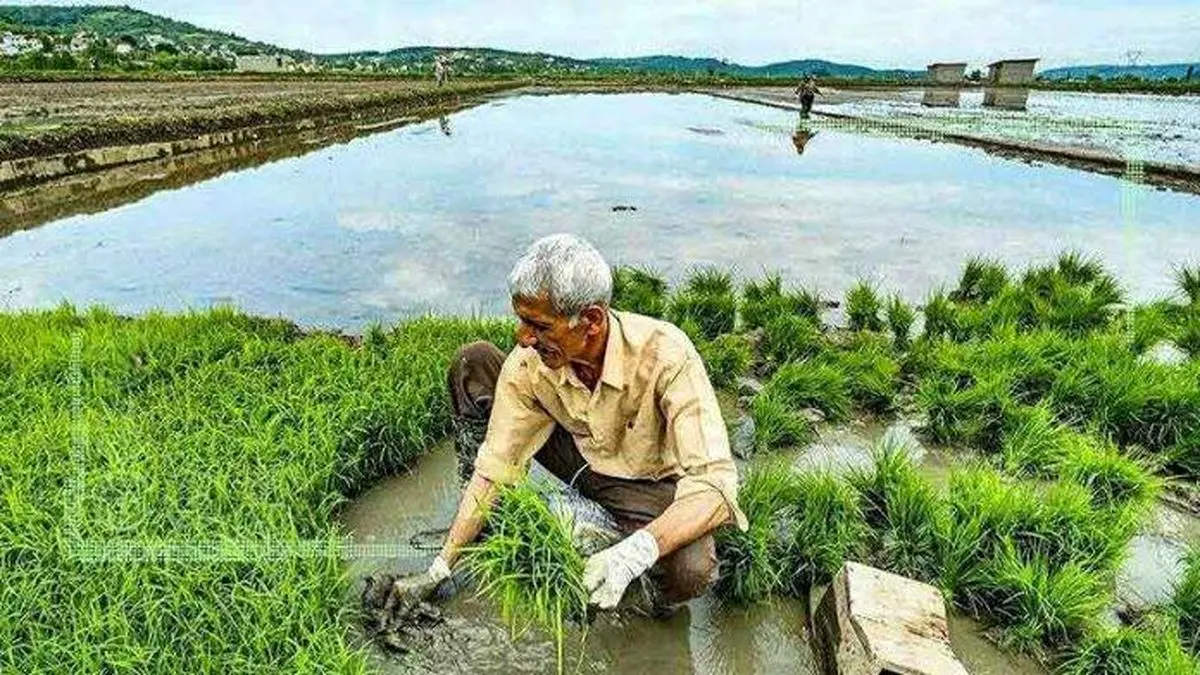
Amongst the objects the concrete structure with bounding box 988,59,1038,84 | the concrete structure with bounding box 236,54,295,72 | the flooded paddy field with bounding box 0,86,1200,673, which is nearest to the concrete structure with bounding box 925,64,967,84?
the concrete structure with bounding box 988,59,1038,84

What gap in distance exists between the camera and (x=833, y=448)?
3791 mm

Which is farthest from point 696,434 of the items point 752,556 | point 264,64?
point 264,64

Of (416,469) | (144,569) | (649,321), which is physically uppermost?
(649,321)

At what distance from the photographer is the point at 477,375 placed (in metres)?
2.98

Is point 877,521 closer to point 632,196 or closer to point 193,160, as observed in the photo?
point 632,196

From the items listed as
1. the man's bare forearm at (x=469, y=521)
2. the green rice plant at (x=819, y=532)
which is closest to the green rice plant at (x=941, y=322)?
the green rice plant at (x=819, y=532)

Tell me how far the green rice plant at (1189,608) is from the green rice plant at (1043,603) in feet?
0.67

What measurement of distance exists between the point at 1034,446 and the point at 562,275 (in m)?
2.45

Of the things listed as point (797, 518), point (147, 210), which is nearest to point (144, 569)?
point (797, 518)

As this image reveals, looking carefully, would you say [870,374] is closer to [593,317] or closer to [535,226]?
[593,317]

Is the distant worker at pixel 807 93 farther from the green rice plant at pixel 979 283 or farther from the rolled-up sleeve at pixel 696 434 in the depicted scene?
the rolled-up sleeve at pixel 696 434

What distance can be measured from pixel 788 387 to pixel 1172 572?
1.74 m

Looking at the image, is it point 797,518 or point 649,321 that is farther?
point 797,518

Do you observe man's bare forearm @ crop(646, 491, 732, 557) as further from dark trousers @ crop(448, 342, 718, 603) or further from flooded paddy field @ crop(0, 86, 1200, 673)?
flooded paddy field @ crop(0, 86, 1200, 673)
